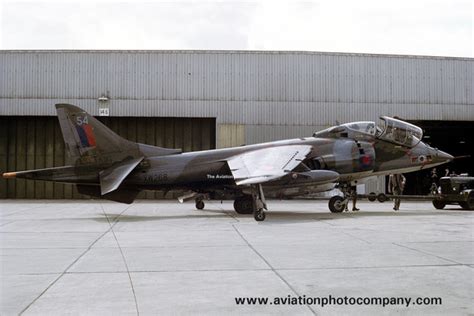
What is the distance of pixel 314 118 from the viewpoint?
97.0ft

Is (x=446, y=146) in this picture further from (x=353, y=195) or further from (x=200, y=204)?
(x=200, y=204)

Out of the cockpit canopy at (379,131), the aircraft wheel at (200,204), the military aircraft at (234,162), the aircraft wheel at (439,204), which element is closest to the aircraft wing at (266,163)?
the military aircraft at (234,162)

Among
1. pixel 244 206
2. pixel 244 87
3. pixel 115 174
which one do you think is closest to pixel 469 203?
pixel 244 206

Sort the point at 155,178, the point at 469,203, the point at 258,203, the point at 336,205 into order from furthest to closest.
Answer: the point at 469,203
the point at 336,205
the point at 155,178
the point at 258,203

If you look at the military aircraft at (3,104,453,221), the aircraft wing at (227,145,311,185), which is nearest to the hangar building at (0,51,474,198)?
the military aircraft at (3,104,453,221)

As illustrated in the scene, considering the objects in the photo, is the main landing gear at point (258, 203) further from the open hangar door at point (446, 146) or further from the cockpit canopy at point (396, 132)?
the open hangar door at point (446, 146)

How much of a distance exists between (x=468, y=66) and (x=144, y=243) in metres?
27.0

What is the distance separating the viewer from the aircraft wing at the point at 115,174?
50.2ft

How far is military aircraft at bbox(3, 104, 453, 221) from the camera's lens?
15.7m

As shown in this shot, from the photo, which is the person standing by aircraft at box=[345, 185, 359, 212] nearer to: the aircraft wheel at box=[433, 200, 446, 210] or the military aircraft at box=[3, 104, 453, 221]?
the military aircraft at box=[3, 104, 453, 221]

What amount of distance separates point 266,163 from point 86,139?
582cm

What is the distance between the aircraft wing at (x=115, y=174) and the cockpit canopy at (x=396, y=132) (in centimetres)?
835

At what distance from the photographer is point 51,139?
31.5 m

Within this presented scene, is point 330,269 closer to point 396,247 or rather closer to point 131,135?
point 396,247
